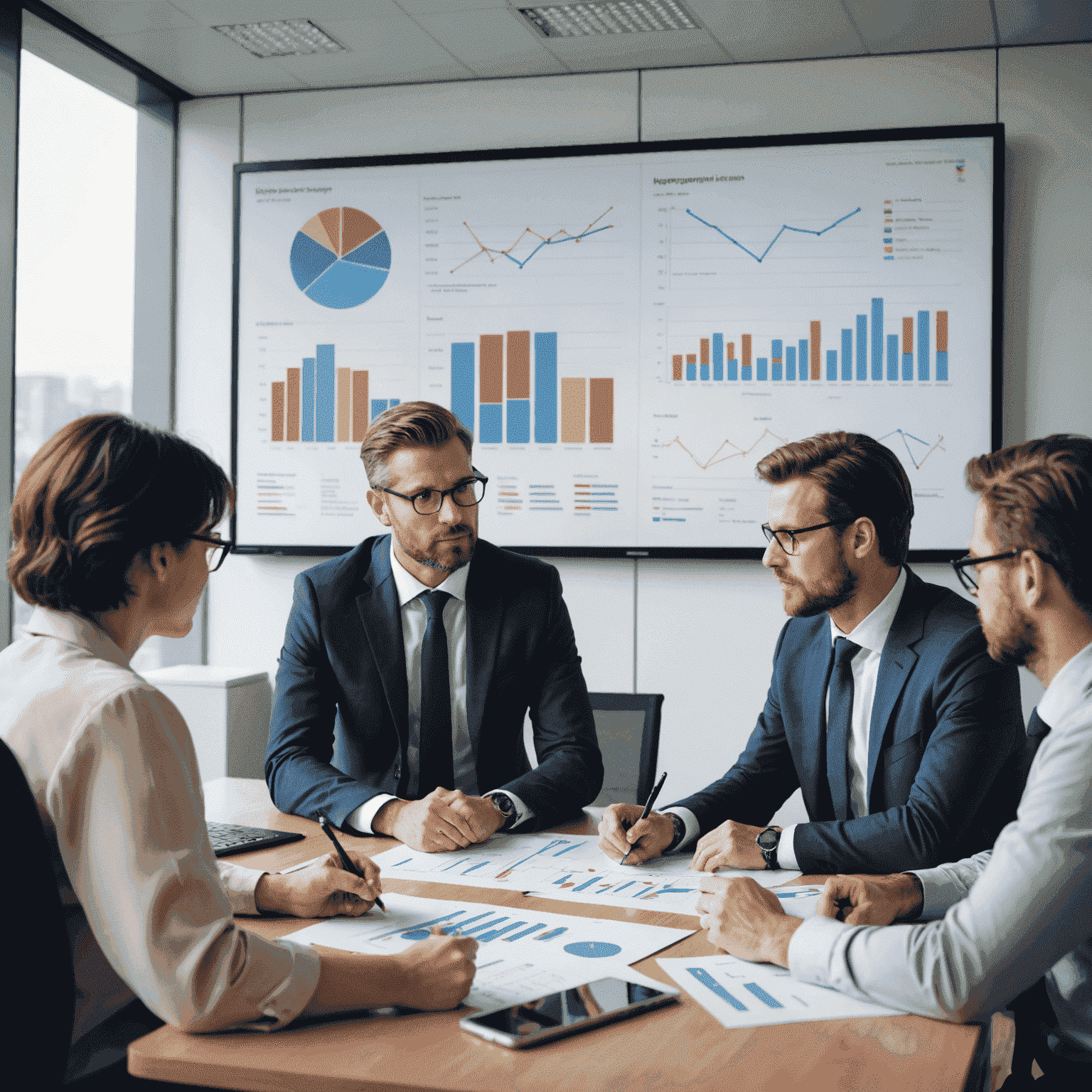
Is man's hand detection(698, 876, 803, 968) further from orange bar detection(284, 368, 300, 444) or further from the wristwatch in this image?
orange bar detection(284, 368, 300, 444)

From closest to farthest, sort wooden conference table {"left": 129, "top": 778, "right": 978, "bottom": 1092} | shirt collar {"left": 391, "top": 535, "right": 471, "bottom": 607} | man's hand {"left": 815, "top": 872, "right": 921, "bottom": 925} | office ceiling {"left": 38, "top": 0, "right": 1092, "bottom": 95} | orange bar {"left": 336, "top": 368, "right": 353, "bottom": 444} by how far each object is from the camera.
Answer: wooden conference table {"left": 129, "top": 778, "right": 978, "bottom": 1092}, man's hand {"left": 815, "top": 872, "right": 921, "bottom": 925}, shirt collar {"left": 391, "top": 535, "right": 471, "bottom": 607}, office ceiling {"left": 38, "top": 0, "right": 1092, "bottom": 95}, orange bar {"left": 336, "top": 368, "right": 353, "bottom": 444}

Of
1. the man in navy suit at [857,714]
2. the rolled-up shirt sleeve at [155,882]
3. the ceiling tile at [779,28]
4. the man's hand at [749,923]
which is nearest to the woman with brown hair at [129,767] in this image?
the rolled-up shirt sleeve at [155,882]

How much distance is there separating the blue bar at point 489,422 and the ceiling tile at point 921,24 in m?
1.73

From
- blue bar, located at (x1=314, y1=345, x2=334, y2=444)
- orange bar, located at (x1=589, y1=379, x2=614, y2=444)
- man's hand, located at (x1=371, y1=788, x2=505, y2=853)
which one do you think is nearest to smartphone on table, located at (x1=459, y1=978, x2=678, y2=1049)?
man's hand, located at (x1=371, y1=788, x2=505, y2=853)

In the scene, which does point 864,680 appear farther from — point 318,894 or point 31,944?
Result: point 31,944

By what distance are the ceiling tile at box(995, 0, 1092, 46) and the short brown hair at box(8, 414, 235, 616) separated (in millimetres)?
3104

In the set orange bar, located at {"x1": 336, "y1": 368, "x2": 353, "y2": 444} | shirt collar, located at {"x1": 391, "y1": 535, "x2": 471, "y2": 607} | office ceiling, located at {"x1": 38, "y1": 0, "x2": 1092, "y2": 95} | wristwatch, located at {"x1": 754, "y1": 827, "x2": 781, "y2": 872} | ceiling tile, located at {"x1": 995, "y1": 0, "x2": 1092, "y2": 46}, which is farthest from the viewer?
orange bar, located at {"x1": 336, "y1": 368, "x2": 353, "y2": 444}

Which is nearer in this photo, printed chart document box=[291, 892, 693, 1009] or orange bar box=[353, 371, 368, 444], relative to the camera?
printed chart document box=[291, 892, 693, 1009]

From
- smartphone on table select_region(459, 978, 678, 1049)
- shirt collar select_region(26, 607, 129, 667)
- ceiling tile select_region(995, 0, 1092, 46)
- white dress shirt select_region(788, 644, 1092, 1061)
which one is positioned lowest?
smartphone on table select_region(459, 978, 678, 1049)

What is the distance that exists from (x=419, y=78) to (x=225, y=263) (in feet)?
3.38

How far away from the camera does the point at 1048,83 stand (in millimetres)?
3643

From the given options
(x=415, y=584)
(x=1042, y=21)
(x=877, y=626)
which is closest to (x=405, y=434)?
(x=415, y=584)

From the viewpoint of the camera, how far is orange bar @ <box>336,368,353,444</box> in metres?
4.20

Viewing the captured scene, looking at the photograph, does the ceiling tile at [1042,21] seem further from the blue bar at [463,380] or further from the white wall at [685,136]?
the blue bar at [463,380]
